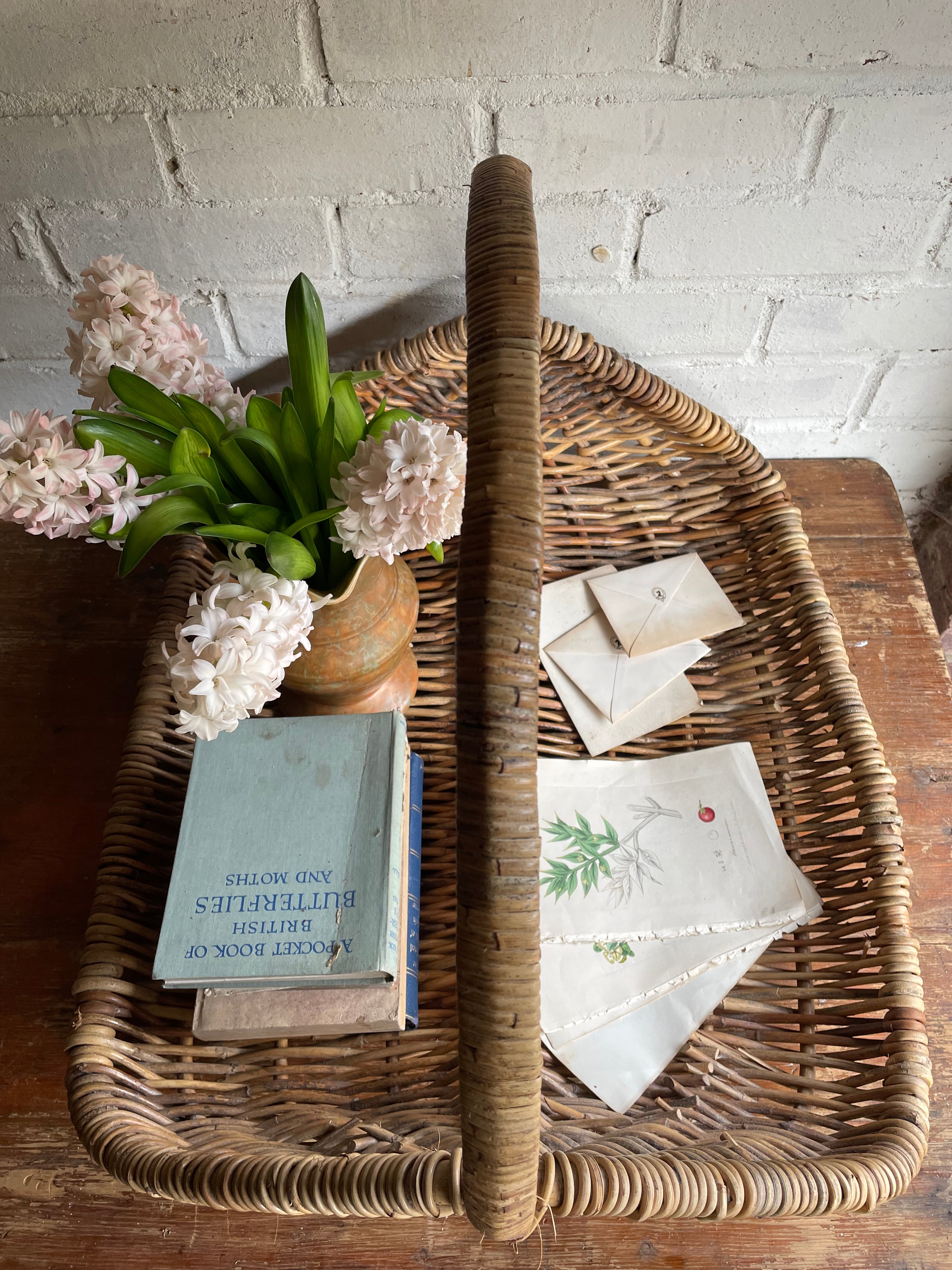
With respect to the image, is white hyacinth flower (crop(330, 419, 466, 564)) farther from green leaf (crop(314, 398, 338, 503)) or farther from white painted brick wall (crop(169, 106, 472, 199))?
white painted brick wall (crop(169, 106, 472, 199))

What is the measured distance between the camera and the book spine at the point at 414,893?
0.61m

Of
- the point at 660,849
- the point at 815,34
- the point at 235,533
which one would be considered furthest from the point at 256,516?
the point at 815,34

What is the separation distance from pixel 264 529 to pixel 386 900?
264mm

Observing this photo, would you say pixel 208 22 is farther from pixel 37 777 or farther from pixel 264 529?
pixel 37 777

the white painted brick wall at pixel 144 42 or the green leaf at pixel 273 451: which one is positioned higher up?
the white painted brick wall at pixel 144 42

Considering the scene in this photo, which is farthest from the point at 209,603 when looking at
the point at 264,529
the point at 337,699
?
the point at 337,699

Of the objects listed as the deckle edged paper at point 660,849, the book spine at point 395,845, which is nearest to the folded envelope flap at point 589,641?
the deckle edged paper at point 660,849

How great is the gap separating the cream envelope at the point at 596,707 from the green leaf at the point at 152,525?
37 cm

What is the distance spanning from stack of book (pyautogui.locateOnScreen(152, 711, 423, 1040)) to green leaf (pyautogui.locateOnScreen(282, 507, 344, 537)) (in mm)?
163

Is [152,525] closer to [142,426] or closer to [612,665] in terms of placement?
[142,426]

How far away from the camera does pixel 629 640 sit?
798mm

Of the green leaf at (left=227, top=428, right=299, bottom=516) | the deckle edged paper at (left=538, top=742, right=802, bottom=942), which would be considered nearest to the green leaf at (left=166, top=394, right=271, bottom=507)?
the green leaf at (left=227, top=428, right=299, bottom=516)

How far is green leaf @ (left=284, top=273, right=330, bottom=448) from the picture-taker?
515mm

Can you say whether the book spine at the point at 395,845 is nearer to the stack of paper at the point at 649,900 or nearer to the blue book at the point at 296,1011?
the blue book at the point at 296,1011
